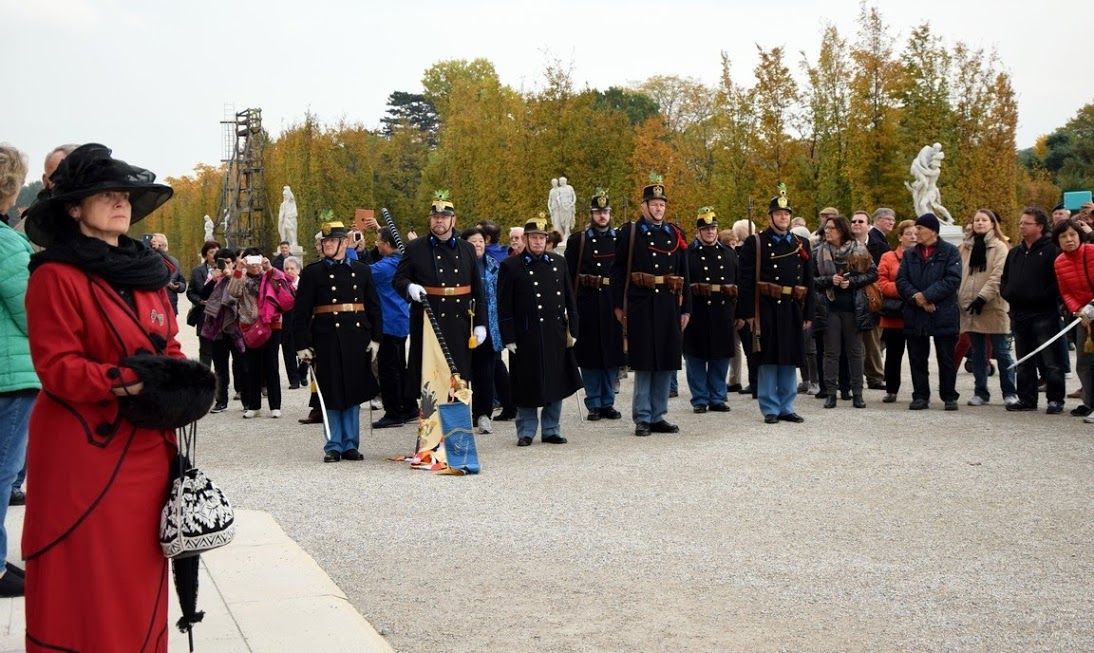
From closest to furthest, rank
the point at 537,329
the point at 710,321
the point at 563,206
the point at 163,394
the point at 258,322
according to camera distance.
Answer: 1. the point at 163,394
2. the point at 537,329
3. the point at 710,321
4. the point at 258,322
5. the point at 563,206

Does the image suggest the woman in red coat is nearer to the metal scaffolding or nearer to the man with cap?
the man with cap

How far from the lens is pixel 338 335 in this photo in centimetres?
1020

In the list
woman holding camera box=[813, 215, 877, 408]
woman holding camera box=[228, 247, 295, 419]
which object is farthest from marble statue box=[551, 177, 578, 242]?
woman holding camera box=[813, 215, 877, 408]

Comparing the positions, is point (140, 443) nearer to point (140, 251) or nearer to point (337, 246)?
point (140, 251)

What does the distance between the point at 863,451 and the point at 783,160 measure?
84.9 feet

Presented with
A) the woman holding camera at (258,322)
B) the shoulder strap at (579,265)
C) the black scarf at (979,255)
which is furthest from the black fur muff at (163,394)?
the black scarf at (979,255)

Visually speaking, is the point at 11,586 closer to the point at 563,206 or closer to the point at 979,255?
the point at 979,255

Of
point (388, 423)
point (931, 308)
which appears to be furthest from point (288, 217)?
point (931, 308)

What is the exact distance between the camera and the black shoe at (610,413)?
42.0 ft

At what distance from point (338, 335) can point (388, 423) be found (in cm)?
272

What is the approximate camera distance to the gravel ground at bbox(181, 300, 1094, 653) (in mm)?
5441

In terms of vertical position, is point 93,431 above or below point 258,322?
below

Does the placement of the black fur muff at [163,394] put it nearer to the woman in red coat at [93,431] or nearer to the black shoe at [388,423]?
the woman in red coat at [93,431]

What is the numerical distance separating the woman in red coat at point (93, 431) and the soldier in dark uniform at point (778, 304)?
8675 mm
